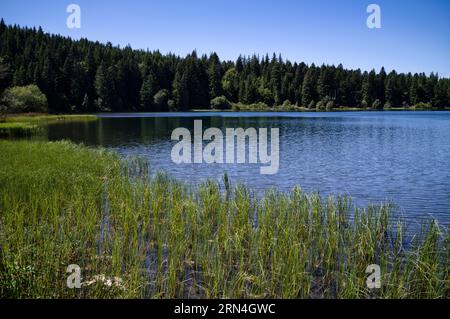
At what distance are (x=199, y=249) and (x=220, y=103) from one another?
511 feet

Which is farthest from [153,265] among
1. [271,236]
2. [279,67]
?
[279,67]

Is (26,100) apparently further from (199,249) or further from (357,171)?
(199,249)

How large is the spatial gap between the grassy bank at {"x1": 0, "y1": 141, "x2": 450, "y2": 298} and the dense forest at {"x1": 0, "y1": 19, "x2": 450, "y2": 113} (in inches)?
4714

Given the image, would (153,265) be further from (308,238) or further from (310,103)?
(310,103)

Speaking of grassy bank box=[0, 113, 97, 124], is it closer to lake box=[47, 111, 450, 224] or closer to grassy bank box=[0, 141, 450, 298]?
lake box=[47, 111, 450, 224]

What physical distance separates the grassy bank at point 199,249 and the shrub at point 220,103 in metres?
149

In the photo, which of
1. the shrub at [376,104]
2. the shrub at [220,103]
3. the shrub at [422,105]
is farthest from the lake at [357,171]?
the shrub at [422,105]

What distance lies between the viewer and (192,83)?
166000mm

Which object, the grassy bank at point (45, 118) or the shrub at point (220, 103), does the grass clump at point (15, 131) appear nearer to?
the grassy bank at point (45, 118)

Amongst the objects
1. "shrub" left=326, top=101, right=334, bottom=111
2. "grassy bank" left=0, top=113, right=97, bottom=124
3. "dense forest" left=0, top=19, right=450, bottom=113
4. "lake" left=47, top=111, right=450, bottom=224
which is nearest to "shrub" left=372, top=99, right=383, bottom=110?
"dense forest" left=0, top=19, right=450, bottom=113

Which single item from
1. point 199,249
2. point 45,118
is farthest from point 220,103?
point 199,249

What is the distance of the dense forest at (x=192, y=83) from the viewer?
447 ft

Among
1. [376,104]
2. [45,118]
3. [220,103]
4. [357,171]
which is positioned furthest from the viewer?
[376,104]

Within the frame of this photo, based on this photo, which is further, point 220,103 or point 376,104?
point 376,104
